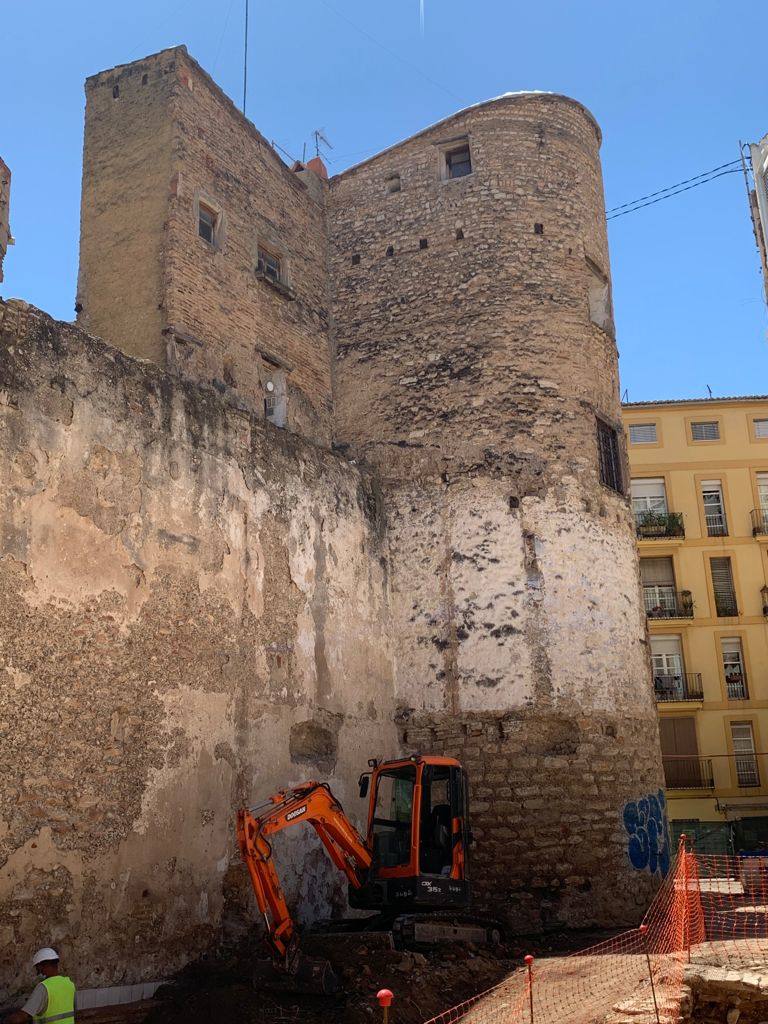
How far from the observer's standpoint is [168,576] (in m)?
9.71

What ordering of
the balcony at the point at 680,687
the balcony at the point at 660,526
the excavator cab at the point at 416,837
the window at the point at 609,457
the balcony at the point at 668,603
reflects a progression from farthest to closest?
1. the balcony at the point at 660,526
2. the balcony at the point at 668,603
3. the balcony at the point at 680,687
4. the window at the point at 609,457
5. the excavator cab at the point at 416,837

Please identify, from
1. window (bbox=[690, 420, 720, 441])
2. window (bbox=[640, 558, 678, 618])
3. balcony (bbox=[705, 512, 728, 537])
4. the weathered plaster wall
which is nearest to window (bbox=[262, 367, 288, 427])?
the weathered plaster wall

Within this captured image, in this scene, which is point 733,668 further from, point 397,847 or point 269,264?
point 397,847

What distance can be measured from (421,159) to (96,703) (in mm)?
10016

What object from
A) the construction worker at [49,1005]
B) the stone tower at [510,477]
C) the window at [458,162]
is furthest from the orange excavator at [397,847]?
the window at [458,162]

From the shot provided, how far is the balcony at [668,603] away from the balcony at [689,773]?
3870 mm

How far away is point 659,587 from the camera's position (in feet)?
97.5

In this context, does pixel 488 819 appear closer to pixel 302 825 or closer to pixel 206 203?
pixel 302 825

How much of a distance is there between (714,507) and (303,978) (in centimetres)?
2488

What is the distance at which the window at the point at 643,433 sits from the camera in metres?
31.3

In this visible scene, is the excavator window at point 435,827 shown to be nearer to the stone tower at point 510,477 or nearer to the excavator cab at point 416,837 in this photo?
the excavator cab at point 416,837

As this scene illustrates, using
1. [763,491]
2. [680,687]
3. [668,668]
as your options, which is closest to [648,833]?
[680,687]

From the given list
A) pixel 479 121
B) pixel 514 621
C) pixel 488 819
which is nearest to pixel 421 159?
pixel 479 121

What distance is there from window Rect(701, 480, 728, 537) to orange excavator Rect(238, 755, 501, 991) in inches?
854
